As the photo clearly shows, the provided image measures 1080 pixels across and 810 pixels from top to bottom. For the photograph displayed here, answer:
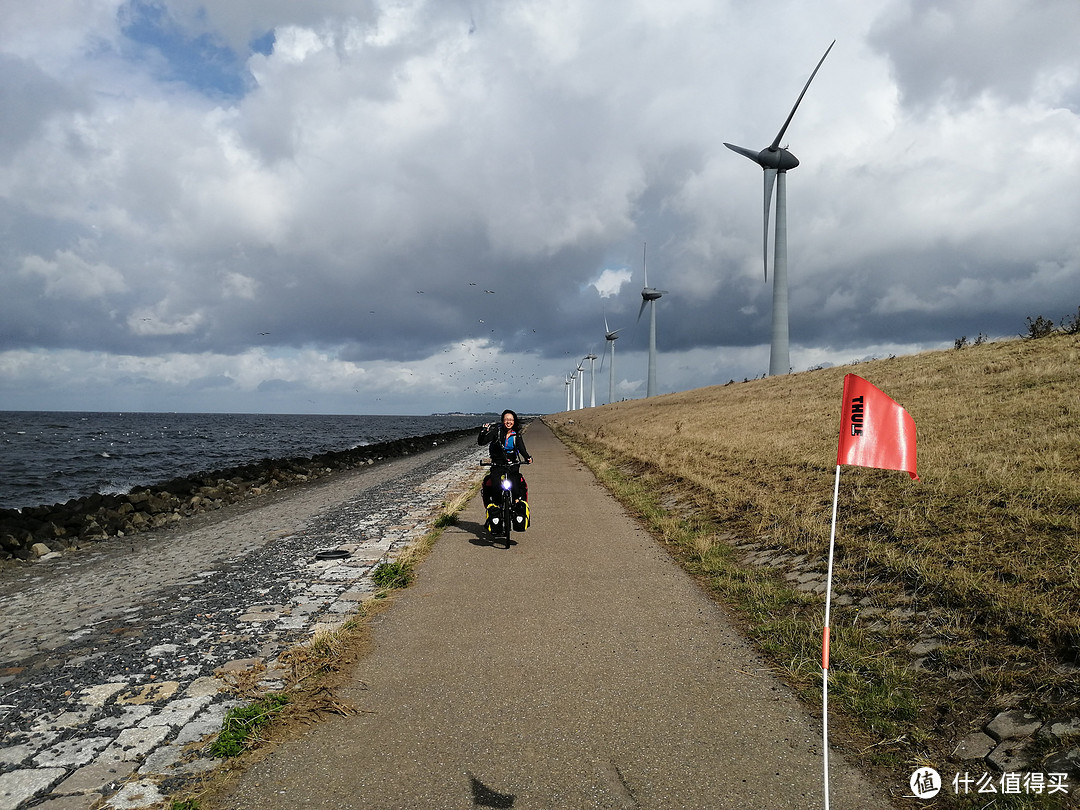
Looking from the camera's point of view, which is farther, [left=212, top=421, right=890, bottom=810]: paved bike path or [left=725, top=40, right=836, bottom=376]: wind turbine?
[left=725, top=40, right=836, bottom=376]: wind turbine

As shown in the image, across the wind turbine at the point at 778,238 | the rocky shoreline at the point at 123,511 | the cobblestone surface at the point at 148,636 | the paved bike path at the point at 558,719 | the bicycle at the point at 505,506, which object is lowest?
the rocky shoreline at the point at 123,511

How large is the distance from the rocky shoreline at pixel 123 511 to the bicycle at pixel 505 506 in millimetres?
12081

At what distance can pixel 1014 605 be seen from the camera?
585 centimetres

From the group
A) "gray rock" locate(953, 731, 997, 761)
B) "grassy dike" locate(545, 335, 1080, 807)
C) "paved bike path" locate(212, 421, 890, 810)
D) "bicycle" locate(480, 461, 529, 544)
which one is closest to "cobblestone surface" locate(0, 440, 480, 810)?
"paved bike path" locate(212, 421, 890, 810)

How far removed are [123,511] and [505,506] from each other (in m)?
16.1

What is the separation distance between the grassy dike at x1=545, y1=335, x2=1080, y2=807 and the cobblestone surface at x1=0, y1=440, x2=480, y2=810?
5.29 m

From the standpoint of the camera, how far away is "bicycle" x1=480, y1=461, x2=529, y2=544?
1141cm

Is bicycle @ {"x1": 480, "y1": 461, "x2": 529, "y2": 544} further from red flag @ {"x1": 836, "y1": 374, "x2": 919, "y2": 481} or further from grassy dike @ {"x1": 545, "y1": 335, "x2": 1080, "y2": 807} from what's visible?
red flag @ {"x1": 836, "y1": 374, "x2": 919, "y2": 481}

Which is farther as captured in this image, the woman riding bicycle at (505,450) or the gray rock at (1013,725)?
the woman riding bicycle at (505,450)

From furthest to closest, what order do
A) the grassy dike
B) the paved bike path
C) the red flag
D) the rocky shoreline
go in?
1. the rocky shoreline
2. the red flag
3. the grassy dike
4. the paved bike path

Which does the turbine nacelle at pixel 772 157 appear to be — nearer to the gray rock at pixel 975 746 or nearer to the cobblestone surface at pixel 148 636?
the cobblestone surface at pixel 148 636

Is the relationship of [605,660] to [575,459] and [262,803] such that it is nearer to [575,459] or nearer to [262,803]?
[262,803]

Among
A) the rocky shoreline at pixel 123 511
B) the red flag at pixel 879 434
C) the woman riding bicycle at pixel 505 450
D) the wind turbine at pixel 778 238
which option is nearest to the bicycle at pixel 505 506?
the woman riding bicycle at pixel 505 450

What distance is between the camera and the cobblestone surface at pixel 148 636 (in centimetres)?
445
